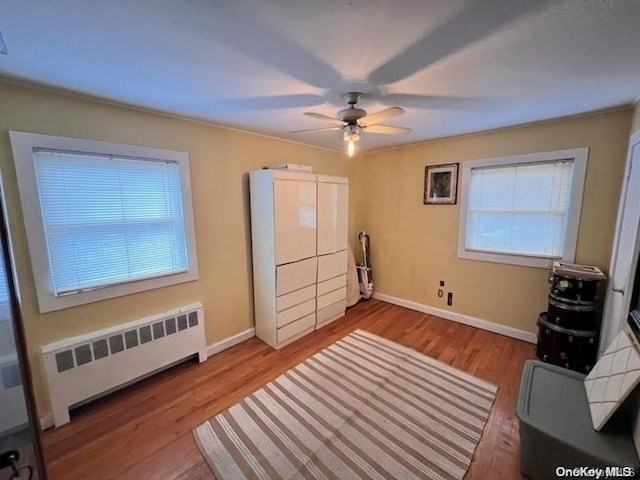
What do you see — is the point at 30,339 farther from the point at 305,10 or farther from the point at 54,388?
the point at 305,10

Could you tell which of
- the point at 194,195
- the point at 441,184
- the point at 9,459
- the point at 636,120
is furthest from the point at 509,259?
the point at 9,459

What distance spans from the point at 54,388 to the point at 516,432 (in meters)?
3.19

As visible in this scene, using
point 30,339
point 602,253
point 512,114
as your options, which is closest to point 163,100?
point 30,339

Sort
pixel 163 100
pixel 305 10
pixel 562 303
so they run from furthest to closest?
1. pixel 562 303
2. pixel 163 100
3. pixel 305 10

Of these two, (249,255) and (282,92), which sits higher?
(282,92)

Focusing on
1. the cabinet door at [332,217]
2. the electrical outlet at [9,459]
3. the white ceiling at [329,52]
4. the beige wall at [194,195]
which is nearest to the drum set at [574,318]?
the white ceiling at [329,52]

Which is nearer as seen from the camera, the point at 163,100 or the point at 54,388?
the point at 54,388

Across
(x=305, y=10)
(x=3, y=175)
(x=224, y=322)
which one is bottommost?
(x=224, y=322)

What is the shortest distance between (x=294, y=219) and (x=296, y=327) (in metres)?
1.23

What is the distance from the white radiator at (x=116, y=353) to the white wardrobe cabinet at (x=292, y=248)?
0.72m

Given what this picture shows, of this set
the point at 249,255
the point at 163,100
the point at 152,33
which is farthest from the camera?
→ the point at 249,255

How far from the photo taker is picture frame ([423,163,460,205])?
317 centimetres

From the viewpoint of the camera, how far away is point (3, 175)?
1581 mm

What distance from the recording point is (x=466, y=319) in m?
3.24
